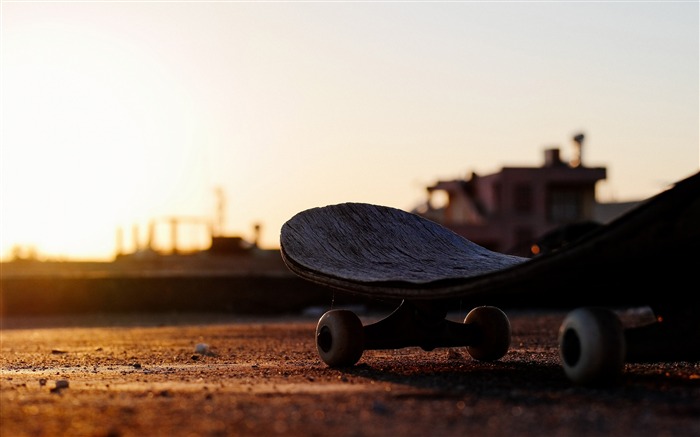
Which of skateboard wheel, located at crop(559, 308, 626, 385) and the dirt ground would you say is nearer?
the dirt ground

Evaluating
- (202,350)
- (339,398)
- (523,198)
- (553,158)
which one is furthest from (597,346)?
(553,158)

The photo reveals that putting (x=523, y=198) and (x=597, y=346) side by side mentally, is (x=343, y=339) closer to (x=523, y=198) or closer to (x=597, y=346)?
(x=597, y=346)

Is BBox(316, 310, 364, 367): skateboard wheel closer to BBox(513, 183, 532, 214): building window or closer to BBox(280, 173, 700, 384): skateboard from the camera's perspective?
BBox(280, 173, 700, 384): skateboard

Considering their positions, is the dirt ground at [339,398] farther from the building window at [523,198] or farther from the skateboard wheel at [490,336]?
the building window at [523,198]

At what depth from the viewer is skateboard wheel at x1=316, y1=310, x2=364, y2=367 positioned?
358 inches

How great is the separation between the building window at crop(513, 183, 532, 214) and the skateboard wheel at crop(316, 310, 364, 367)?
43899 mm

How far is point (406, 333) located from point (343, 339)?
67 cm

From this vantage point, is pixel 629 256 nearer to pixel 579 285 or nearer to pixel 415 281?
pixel 579 285

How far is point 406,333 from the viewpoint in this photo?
9.45 m

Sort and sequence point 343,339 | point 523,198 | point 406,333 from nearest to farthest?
1. point 343,339
2. point 406,333
3. point 523,198

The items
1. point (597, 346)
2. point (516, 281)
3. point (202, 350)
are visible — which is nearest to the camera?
point (597, 346)

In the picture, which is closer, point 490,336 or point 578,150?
point 490,336

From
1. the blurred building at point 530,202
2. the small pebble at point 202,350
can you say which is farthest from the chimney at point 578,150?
the small pebble at point 202,350

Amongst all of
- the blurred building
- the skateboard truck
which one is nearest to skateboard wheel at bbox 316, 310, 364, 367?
the skateboard truck
